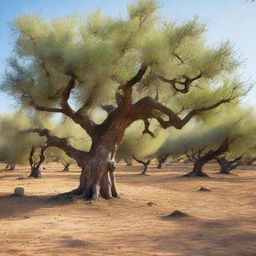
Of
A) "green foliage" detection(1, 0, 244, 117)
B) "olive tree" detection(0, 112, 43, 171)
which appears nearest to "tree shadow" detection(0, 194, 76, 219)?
"green foliage" detection(1, 0, 244, 117)

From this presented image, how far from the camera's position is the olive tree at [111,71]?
49.8 feet

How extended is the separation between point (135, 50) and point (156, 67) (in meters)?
1.08

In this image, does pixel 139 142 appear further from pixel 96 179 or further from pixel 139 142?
pixel 96 179

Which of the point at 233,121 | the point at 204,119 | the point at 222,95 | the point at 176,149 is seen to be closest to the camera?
the point at 222,95

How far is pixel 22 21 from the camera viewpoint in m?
16.0

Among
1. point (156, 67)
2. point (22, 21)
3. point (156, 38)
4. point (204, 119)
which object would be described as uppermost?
point (22, 21)

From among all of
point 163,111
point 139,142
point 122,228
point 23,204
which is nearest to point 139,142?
point 139,142

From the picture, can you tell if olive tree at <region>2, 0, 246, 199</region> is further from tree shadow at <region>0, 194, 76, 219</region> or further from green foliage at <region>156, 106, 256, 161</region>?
green foliage at <region>156, 106, 256, 161</region>

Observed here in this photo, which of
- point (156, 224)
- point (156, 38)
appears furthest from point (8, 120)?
Answer: point (156, 224)

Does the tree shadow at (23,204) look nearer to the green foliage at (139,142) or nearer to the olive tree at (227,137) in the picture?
the green foliage at (139,142)

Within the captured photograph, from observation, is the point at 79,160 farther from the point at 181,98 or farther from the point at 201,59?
the point at 201,59

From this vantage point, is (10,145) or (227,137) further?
(227,137)

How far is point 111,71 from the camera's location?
49.4ft

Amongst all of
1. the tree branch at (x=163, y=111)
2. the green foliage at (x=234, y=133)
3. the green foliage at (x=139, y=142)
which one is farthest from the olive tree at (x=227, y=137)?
the tree branch at (x=163, y=111)
